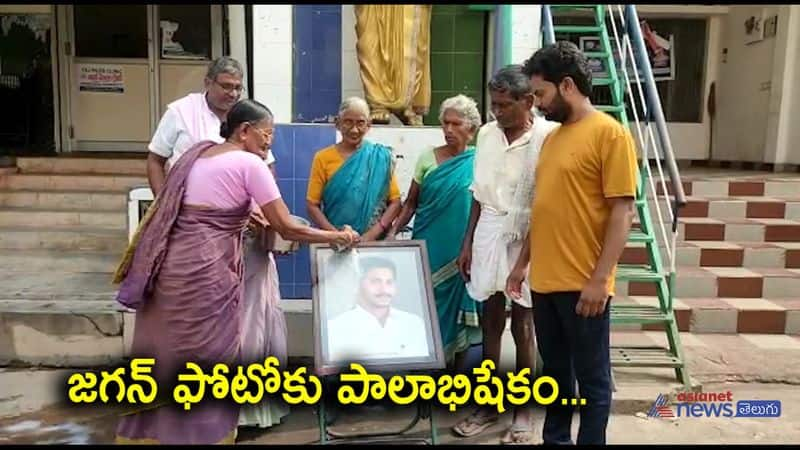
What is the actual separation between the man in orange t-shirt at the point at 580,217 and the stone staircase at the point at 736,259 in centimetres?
196

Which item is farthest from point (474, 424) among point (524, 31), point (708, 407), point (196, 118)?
point (524, 31)

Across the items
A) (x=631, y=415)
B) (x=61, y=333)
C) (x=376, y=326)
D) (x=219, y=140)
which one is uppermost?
(x=219, y=140)

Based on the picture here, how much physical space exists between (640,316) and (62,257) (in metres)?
4.12

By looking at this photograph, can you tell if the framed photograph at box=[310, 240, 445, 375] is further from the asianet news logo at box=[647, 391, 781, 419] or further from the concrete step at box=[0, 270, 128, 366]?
the concrete step at box=[0, 270, 128, 366]

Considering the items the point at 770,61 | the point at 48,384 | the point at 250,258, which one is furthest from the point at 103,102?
the point at 770,61

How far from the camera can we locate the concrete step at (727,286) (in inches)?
173

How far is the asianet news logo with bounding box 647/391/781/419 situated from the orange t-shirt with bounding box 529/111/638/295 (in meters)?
1.31

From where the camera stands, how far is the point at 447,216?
3088 millimetres

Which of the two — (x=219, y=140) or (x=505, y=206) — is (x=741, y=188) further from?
(x=219, y=140)

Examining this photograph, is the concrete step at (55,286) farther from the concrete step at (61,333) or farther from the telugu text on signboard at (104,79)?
the telugu text on signboard at (104,79)

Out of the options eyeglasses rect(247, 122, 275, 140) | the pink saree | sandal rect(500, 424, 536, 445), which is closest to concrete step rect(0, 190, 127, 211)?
the pink saree

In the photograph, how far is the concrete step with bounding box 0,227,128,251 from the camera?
5062mm

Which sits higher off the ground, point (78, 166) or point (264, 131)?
point (264, 131)

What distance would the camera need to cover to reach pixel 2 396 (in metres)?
3.41
